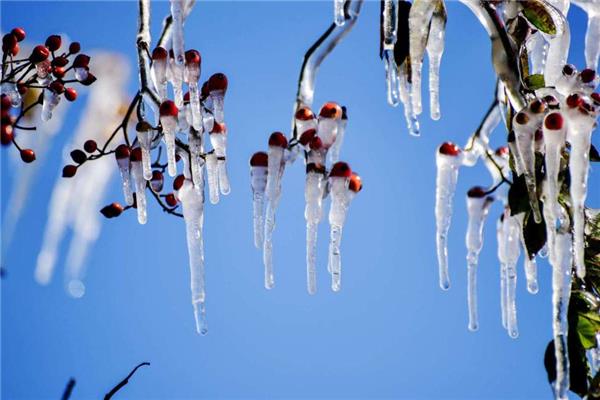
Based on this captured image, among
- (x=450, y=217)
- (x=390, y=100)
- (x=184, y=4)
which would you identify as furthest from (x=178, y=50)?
(x=450, y=217)

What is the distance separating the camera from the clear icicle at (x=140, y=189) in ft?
6.47

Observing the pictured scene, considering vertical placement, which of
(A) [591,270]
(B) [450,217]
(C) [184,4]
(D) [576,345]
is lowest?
(D) [576,345]

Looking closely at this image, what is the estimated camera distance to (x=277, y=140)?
5.40ft

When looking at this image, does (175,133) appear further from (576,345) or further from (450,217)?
(576,345)

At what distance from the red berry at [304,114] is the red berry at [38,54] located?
1012 millimetres

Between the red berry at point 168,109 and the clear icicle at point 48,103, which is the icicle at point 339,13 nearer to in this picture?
the red berry at point 168,109

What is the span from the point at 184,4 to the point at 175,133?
0.34 meters

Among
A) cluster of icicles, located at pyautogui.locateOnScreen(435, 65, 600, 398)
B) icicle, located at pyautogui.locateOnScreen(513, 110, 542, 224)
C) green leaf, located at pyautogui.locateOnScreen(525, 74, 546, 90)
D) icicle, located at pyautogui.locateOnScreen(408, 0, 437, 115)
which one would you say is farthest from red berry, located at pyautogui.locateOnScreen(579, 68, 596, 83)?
icicle, located at pyautogui.locateOnScreen(408, 0, 437, 115)

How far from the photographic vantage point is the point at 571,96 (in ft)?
4.77

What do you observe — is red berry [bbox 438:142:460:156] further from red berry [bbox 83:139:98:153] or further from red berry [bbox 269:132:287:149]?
red berry [bbox 83:139:98:153]

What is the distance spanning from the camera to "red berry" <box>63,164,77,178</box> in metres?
2.23

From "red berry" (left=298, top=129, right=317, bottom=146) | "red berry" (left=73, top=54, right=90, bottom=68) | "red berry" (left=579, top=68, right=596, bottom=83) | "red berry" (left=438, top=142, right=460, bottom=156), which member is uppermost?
"red berry" (left=73, top=54, right=90, bottom=68)

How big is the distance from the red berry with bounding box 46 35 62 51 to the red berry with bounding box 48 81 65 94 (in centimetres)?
13

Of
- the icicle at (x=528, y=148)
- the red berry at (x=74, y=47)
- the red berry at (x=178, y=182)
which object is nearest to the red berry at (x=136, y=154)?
the red berry at (x=178, y=182)
